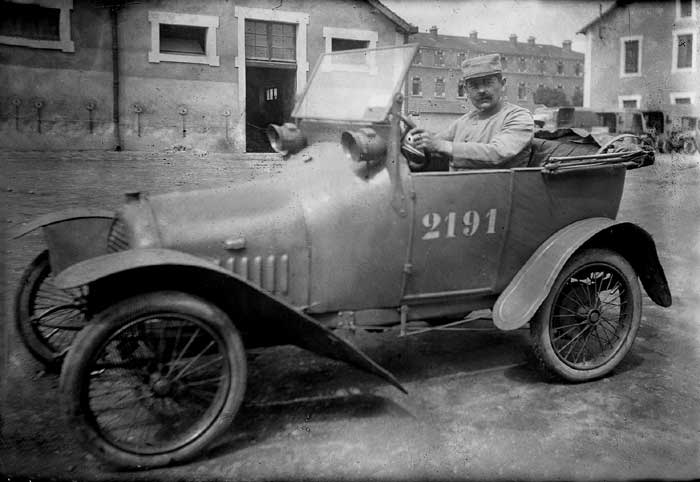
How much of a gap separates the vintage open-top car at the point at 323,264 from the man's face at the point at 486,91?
508mm

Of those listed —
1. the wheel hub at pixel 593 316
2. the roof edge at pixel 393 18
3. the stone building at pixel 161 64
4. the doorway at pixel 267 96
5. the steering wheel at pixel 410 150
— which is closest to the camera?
the steering wheel at pixel 410 150

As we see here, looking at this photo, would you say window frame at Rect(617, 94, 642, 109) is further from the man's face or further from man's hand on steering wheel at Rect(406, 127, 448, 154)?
man's hand on steering wheel at Rect(406, 127, 448, 154)

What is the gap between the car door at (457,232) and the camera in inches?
112

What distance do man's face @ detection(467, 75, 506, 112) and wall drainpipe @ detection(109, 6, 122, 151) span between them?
2.53 metres

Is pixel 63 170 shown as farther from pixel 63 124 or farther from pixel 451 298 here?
pixel 451 298

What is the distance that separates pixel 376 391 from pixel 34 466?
1.65 m

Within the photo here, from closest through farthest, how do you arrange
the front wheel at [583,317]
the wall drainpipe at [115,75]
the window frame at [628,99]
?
the front wheel at [583,317]
the wall drainpipe at [115,75]
the window frame at [628,99]

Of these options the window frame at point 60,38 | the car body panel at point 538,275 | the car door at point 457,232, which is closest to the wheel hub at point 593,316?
the car body panel at point 538,275

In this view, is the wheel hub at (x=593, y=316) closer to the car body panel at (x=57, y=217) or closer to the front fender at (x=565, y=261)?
the front fender at (x=565, y=261)

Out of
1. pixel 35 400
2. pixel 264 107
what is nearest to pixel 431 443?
pixel 35 400

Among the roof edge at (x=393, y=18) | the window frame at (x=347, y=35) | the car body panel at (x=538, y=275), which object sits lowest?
the car body panel at (x=538, y=275)

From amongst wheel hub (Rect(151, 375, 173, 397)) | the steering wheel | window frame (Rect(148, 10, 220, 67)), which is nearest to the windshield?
the steering wheel

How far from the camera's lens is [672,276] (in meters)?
5.35

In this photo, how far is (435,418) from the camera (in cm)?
278
